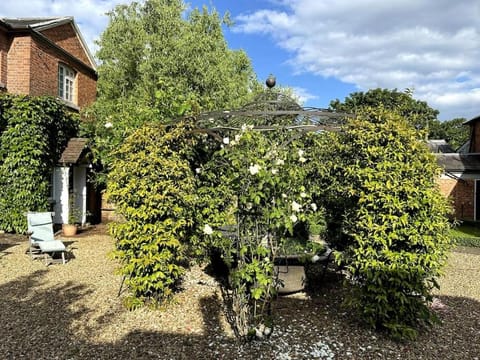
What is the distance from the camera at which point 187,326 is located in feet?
14.9

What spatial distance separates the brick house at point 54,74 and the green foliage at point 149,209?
7759 millimetres

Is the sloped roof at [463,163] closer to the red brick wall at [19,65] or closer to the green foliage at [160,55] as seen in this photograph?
the green foliage at [160,55]

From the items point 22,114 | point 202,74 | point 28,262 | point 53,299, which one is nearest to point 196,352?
point 53,299

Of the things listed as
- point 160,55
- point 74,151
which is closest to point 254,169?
point 74,151

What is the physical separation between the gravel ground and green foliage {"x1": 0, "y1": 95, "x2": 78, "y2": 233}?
14.8 feet

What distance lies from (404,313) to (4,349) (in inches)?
181

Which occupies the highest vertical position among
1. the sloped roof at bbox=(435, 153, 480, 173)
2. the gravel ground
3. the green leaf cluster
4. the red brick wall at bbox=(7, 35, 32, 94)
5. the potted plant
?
the red brick wall at bbox=(7, 35, 32, 94)

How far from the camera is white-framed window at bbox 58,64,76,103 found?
49.6ft

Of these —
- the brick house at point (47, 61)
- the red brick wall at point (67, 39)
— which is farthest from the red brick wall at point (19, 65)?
the red brick wall at point (67, 39)

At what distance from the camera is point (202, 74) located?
1389 cm

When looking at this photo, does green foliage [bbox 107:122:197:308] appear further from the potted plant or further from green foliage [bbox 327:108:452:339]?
the potted plant

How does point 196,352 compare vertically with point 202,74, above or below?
below

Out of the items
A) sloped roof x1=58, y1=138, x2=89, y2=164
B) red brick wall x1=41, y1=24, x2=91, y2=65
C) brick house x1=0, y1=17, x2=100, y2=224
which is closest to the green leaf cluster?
sloped roof x1=58, y1=138, x2=89, y2=164

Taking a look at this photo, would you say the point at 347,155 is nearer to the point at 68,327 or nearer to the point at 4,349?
the point at 68,327
